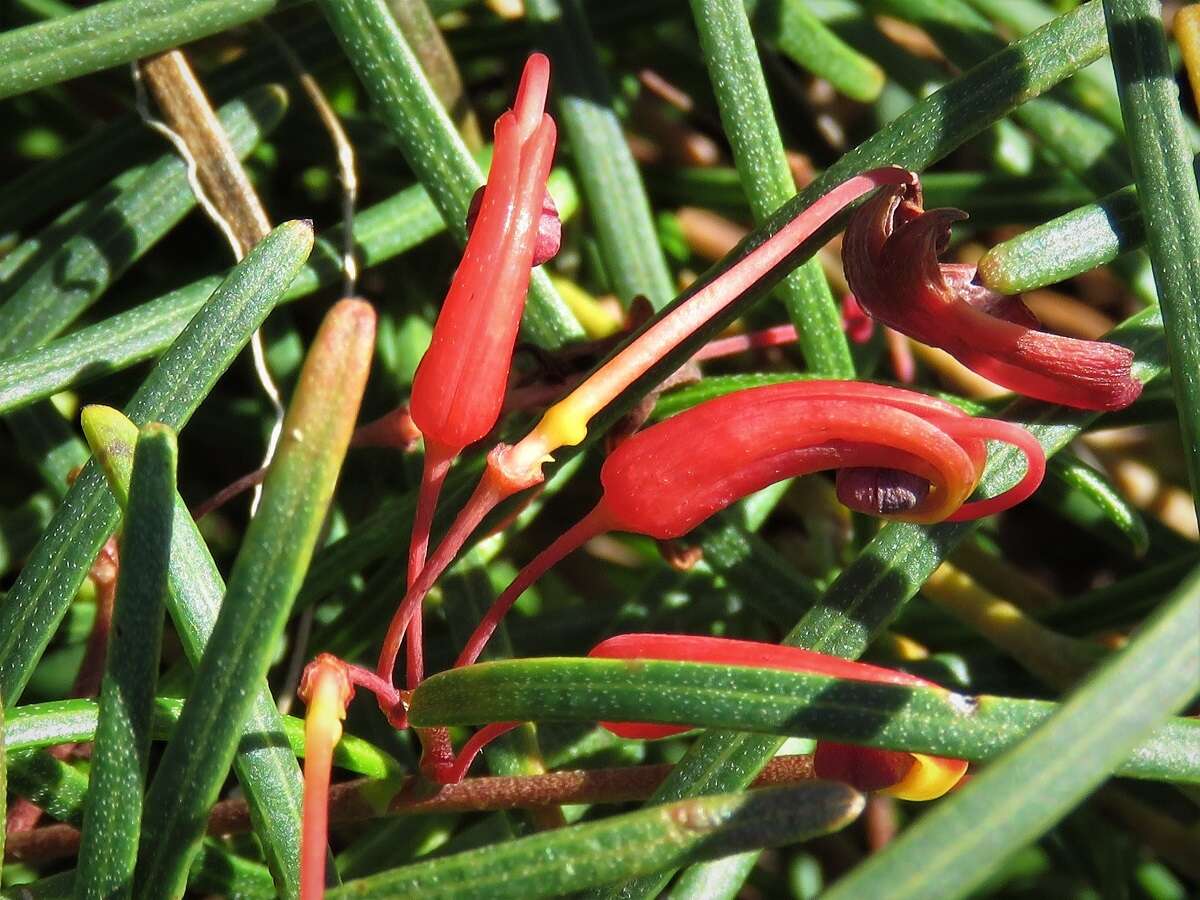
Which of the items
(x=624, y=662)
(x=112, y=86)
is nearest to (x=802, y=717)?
(x=624, y=662)

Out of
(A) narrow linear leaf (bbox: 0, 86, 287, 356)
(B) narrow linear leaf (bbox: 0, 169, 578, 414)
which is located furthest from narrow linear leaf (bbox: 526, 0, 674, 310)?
(A) narrow linear leaf (bbox: 0, 86, 287, 356)

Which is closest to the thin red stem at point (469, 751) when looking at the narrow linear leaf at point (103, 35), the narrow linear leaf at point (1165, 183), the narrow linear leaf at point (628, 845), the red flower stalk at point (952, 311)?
the narrow linear leaf at point (628, 845)

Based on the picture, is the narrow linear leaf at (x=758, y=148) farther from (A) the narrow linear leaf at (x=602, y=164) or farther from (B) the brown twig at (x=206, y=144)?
(B) the brown twig at (x=206, y=144)

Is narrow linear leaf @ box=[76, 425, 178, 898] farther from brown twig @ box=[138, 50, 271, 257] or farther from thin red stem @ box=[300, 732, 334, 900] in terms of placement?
brown twig @ box=[138, 50, 271, 257]

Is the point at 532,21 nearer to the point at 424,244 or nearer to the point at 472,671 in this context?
the point at 424,244

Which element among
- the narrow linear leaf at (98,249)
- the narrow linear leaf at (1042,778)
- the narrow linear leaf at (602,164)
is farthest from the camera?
the narrow linear leaf at (602,164)

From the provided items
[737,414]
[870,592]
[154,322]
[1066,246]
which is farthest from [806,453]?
[154,322]

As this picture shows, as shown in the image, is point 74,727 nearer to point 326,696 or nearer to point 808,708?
point 326,696
